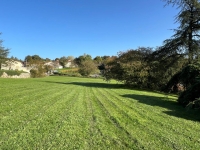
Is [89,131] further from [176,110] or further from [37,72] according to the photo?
[37,72]

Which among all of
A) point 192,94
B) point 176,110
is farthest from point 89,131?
point 192,94

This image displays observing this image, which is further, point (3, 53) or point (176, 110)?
point (3, 53)

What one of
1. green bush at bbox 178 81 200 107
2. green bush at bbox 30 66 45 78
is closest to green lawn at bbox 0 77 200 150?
green bush at bbox 178 81 200 107

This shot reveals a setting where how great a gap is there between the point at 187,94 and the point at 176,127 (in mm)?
4374

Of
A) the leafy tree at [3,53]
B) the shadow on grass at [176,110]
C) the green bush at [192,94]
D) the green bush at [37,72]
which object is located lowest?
the shadow on grass at [176,110]

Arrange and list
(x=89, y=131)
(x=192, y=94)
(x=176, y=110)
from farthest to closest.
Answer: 1. (x=192, y=94)
2. (x=176, y=110)
3. (x=89, y=131)

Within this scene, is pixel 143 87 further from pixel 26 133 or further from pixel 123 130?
pixel 26 133

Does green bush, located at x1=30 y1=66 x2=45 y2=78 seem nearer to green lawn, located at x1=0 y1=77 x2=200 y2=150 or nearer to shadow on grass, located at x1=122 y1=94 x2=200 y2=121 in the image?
shadow on grass, located at x1=122 y1=94 x2=200 y2=121

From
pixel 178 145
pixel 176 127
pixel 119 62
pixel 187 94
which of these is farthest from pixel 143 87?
pixel 178 145

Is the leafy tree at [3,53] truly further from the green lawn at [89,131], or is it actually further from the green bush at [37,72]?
the green lawn at [89,131]

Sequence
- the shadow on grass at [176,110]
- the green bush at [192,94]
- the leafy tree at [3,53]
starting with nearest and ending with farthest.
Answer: the shadow on grass at [176,110]
the green bush at [192,94]
the leafy tree at [3,53]

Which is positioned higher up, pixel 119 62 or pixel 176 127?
pixel 119 62

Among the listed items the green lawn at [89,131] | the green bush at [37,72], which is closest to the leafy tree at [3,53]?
the green bush at [37,72]

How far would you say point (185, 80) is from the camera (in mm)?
9977
